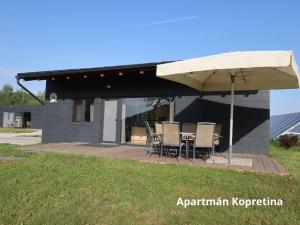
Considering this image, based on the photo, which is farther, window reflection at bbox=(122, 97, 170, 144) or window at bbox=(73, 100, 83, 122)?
window at bbox=(73, 100, 83, 122)

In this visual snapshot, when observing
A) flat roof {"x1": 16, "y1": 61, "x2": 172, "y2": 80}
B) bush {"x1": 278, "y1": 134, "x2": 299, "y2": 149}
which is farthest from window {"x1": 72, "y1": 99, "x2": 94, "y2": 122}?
bush {"x1": 278, "y1": 134, "x2": 299, "y2": 149}

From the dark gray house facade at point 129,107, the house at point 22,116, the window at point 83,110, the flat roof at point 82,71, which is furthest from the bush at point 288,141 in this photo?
the house at point 22,116

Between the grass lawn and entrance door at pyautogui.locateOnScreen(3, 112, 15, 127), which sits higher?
entrance door at pyautogui.locateOnScreen(3, 112, 15, 127)

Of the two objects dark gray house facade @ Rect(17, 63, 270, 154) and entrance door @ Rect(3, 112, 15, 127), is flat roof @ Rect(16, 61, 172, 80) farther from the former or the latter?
entrance door @ Rect(3, 112, 15, 127)

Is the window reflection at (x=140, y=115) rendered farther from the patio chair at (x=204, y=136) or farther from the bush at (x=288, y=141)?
the bush at (x=288, y=141)

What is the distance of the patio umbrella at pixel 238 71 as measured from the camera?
197 inches

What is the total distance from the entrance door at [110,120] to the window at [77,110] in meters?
1.24

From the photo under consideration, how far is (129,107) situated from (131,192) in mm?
6839

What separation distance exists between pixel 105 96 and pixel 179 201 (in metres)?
7.88

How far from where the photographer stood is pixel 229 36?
535 inches

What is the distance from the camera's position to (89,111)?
37.8ft

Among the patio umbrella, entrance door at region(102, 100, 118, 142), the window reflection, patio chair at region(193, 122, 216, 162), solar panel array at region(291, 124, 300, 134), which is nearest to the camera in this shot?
the patio umbrella

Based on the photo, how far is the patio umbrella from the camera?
499 centimetres

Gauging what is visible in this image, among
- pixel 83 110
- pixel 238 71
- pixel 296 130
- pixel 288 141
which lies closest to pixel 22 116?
pixel 83 110
